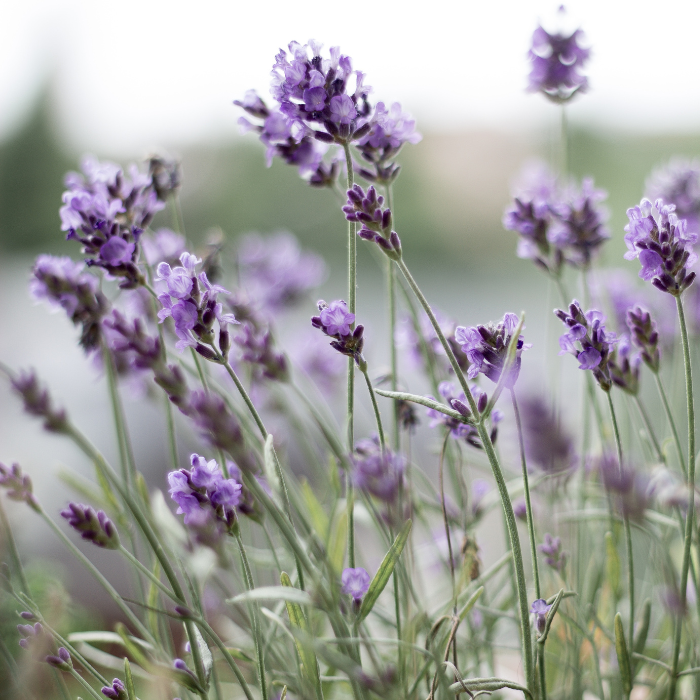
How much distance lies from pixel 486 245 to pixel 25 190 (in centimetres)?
506

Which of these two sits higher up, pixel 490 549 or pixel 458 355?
pixel 458 355

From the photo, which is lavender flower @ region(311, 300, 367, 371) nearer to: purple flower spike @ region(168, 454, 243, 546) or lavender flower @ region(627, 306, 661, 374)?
purple flower spike @ region(168, 454, 243, 546)

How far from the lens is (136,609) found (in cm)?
110

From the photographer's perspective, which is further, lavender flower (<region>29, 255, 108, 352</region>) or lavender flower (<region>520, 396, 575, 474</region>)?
lavender flower (<region>29, 255, 108, 352</region>)

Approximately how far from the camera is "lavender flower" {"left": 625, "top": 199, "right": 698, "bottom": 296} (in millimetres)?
473

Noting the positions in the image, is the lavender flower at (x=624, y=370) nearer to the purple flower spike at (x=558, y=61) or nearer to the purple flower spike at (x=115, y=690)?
the purple flower spike at (x=558, y=61)

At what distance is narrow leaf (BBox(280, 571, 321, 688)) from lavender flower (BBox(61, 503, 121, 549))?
0.46ft

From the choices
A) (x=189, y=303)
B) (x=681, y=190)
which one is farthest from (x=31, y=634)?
(x=681, y=190)

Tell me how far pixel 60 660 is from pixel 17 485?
14 centimetres

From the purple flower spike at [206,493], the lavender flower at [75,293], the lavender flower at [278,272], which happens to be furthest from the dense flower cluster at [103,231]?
the lavender flower at [278,272]

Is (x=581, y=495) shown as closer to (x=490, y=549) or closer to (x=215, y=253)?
(x=215, y=253)

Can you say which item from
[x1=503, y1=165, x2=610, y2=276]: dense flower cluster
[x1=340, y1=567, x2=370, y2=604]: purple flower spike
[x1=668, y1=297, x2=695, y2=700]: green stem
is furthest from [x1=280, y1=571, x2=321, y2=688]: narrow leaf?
[x1=503, y1=165, x2=610, y2=276]: dense flower cluster

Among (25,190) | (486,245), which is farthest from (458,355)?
(25,190)

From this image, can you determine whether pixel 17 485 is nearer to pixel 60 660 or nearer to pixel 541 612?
pixel 60 660
